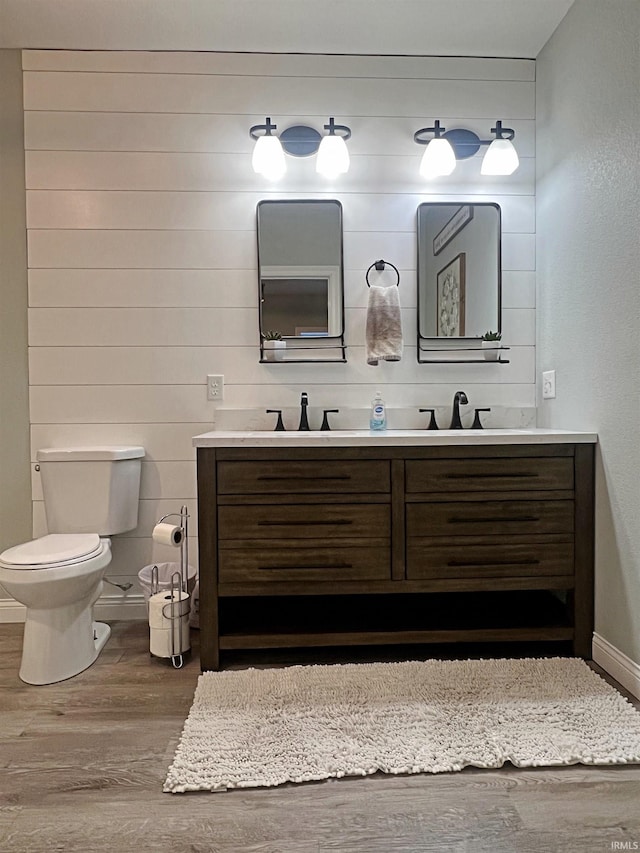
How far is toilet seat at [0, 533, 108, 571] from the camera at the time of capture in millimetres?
1724

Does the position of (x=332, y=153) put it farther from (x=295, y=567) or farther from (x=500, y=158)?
(x=295, y=567)

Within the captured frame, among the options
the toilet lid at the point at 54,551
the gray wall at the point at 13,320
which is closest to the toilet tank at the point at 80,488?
the toilet lid at the point at 54,551

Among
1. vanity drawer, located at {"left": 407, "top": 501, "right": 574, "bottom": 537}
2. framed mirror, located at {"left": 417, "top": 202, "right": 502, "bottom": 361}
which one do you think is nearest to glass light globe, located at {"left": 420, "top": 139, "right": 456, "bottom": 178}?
framed mirror, located at {"left": 417, "top": 202, "right": 502, "bottom": 361}

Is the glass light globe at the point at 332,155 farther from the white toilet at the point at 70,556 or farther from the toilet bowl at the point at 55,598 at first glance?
the toilet bowl at the point at 55,598

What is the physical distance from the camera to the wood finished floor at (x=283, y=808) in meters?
1.13

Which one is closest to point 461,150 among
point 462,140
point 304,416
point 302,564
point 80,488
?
point 462,140

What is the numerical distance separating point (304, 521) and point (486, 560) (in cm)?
67

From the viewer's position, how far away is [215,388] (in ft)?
7.79

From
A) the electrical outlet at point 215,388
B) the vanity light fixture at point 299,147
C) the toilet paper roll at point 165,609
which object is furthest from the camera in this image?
the electrical outlet at point 215,388

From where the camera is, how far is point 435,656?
6.41 ft

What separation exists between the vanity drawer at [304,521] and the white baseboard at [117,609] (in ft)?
2.73

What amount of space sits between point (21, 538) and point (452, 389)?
2063 millimetres

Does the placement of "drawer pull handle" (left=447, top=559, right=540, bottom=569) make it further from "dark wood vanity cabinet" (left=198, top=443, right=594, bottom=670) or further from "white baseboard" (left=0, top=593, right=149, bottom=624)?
"white baseboard" (left=0, top=593, right=149, bottom=624)

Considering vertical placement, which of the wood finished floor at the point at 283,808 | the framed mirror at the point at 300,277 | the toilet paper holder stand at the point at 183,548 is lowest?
the wood finished floor at the point at 283,808
